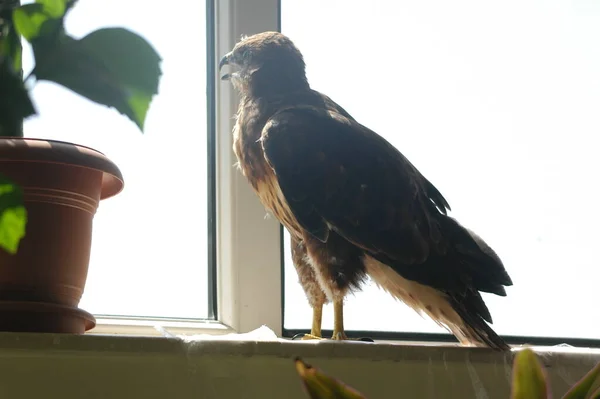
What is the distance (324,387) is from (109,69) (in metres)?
0.47

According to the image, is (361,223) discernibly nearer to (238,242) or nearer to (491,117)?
(238,242)

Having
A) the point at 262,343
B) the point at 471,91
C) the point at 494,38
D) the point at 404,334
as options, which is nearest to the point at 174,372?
the point at 262,343

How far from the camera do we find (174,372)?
1031 millimetres

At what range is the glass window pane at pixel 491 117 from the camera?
1.73m

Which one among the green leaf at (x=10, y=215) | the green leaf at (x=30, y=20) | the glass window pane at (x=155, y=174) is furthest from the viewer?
the glass window pane at (x=155, y=174)

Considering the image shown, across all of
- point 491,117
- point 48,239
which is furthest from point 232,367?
point 491,117

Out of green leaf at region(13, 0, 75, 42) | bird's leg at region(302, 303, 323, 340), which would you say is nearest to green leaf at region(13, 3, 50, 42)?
green leaf at region(13, 0, 75, 42)

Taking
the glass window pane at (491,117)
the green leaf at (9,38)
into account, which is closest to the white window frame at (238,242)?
the glass window pane at (491,117)

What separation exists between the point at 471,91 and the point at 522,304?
1.66 feet

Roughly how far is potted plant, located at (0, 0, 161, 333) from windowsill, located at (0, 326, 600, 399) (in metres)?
0.08

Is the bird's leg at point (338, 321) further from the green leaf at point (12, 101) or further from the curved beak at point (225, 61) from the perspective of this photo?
the green leaf at point (12, 101)

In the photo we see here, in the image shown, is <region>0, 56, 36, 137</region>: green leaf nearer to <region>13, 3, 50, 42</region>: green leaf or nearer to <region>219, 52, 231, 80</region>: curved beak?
<region>13, 3, 50, 42</region>: green leaf

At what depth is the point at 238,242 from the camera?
1543 millimetres

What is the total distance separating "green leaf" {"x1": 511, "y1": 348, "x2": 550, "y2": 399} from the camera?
0.67 metres
